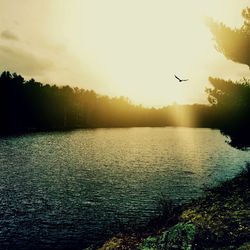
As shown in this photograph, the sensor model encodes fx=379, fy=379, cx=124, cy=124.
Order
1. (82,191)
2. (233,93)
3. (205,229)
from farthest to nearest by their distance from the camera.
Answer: (82,191), (233,93), (205,229)

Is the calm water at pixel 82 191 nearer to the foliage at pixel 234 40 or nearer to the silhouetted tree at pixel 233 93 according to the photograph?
the silhouetted tree at pixel 233 93

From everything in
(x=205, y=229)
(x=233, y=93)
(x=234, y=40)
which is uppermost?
(x=234, y=40)

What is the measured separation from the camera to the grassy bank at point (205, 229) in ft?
51.2

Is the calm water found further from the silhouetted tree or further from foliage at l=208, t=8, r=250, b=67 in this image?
foliage at l=208, t=8, r=250, b=67

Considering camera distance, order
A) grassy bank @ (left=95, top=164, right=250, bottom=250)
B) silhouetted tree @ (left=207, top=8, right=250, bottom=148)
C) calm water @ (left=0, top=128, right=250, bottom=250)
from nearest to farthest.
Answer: grassy bank @ (left=95, top=164, right=250, bottom=250)
silhouetted tree @ (left=207, top=8, right=250, bottom=148)
calm water @ (left=0, top=128, right=250, bottom=250)

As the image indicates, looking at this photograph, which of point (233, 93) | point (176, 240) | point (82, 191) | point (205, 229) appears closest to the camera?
point (176, 240)

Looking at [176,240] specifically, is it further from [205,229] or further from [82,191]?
[82,191]

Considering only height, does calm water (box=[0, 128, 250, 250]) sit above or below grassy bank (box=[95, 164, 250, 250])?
below

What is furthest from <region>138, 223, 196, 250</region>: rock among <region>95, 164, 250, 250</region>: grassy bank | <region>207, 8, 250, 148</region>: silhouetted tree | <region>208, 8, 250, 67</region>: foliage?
Result: <region>208, 8, 250, 67</region>: foliage

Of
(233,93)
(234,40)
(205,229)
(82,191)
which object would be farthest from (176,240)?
(82,191)

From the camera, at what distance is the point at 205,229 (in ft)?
56.2

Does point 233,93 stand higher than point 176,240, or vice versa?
point 233,93

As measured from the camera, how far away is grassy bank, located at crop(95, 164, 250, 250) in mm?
15609

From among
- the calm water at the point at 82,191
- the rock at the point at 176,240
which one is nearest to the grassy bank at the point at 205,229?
the rock at the point at 176,240
